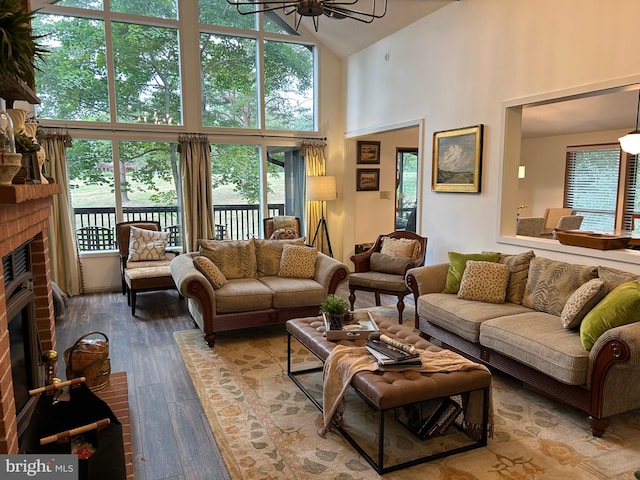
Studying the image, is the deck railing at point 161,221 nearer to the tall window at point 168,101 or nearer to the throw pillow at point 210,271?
the tall window at point 168,101

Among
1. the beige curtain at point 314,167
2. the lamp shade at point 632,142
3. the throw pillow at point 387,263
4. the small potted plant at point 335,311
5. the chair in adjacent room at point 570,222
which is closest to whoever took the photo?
the small potted plant at point 335,311

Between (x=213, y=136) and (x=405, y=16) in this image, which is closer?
(x=405, y=16)

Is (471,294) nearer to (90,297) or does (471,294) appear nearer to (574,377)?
(574,377)

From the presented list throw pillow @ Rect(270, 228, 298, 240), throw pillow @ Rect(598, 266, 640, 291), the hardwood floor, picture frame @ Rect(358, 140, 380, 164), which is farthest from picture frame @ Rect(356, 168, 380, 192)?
throw pillow @ Rect(598, 266, 640, 291)

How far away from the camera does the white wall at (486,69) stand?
3533 millimetres

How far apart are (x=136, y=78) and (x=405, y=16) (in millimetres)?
3631

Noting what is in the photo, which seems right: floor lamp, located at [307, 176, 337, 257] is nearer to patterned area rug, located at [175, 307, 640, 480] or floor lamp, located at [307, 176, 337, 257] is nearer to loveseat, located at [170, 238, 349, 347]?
loveseat, located at [170, 238, 349, 347]

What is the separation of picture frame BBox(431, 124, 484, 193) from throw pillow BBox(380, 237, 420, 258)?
708mm

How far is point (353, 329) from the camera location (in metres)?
3.07

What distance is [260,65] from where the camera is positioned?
6895 mm

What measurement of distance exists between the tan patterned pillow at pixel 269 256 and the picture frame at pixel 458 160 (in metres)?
1.77

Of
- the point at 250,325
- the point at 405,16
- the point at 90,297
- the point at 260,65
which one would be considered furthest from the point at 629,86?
the point at 90,297

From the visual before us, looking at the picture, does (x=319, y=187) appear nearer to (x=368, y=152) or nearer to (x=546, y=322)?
(x=368, y=152)

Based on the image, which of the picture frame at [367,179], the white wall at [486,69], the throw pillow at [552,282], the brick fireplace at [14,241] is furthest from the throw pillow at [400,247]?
the brick fireplace at [14,241]
